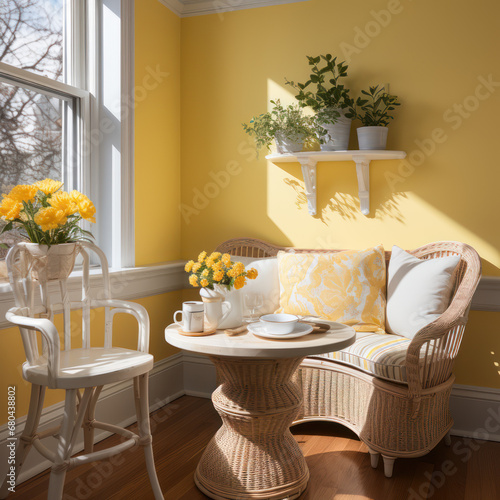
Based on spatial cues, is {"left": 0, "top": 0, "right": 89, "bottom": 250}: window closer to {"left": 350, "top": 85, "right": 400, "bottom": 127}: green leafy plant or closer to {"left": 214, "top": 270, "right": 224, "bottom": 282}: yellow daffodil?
{"left": 214, "top": 270, "right": 224, "bottom": 282}: yellow daffodil

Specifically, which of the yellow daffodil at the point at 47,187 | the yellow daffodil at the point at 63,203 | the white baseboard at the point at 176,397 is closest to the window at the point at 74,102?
the yellow daffodil at the point at 47,187

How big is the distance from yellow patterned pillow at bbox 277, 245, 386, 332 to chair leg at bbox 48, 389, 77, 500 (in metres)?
1.38

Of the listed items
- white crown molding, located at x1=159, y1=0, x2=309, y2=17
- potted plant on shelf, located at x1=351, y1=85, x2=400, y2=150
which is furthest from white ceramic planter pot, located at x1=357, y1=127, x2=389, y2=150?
white crown molding, located at x1=159, y1=0, x2=309, y2=17

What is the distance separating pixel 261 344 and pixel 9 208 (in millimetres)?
988

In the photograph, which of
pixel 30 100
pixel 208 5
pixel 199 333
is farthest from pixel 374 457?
pixel 208 5

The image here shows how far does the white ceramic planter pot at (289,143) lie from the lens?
3049 millimetres

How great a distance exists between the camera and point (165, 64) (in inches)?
131

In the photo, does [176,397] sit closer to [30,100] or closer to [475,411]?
[475,411]

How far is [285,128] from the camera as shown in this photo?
3051mm

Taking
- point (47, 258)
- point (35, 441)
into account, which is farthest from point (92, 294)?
point (35, 441)

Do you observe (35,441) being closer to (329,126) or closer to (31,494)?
(31,494)

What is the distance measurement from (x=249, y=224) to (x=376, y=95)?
104 centimetres

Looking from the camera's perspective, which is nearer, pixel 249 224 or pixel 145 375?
pixel 145 375

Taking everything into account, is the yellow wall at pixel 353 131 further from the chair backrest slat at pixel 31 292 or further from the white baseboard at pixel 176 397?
the chair backrest slat at pixel 31 292
